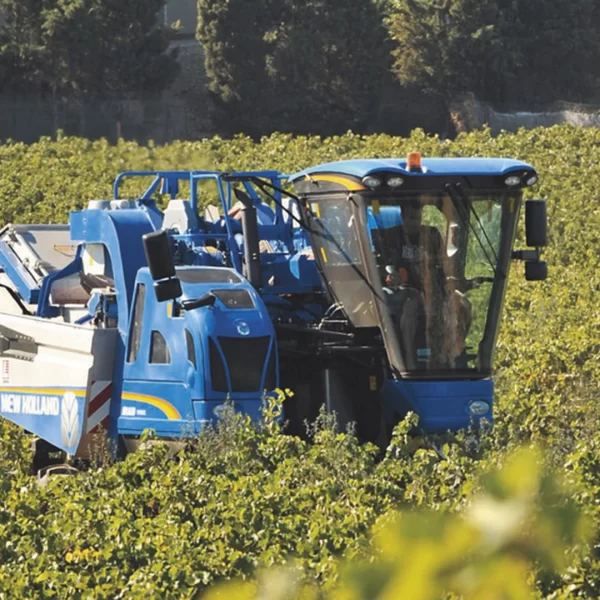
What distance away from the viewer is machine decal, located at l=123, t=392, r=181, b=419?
8.42m

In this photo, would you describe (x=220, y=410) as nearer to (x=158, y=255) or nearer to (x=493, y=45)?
(x=158, y=255)

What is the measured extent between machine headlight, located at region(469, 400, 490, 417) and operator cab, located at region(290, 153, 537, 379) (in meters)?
0.17

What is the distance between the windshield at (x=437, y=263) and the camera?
8227 millimetres

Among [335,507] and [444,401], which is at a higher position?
[335,507]

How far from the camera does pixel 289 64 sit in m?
46.5

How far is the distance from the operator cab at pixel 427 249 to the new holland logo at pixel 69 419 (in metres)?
1.98

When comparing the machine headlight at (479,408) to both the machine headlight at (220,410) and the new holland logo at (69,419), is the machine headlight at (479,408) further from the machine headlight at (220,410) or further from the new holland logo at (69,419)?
the new holland logo at (69,419)

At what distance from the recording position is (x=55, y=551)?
5.81 meters

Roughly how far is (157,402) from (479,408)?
6.65 ft

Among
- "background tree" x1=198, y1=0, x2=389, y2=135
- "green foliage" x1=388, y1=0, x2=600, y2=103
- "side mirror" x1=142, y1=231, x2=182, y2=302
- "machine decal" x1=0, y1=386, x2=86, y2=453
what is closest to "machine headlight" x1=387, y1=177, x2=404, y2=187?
"side mirror" x1=142, y1=231, x2=182, y2=302

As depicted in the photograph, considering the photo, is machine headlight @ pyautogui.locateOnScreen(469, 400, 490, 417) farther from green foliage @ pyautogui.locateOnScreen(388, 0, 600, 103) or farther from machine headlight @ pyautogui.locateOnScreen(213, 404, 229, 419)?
green foliage @ pyautogui.locateOnScreen(388, 0, 600, 103)

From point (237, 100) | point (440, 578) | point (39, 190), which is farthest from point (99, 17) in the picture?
point (440, 578)

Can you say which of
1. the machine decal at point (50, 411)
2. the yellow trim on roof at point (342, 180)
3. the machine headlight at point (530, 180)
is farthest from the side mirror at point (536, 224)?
the machine decal at point (50, 411)

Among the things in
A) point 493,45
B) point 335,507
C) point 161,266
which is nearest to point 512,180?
point 161,266
